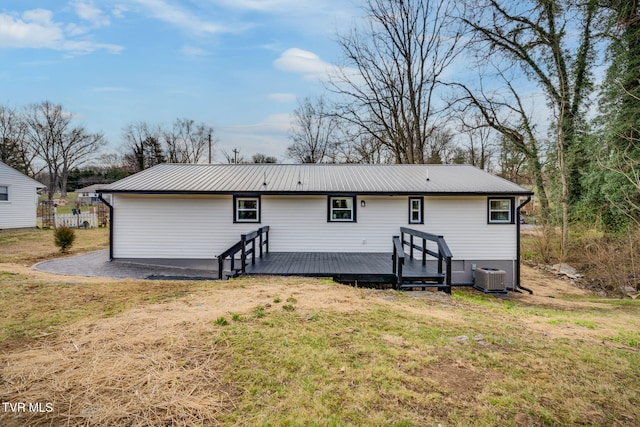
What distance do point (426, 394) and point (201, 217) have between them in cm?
992

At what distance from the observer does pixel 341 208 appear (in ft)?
36.0

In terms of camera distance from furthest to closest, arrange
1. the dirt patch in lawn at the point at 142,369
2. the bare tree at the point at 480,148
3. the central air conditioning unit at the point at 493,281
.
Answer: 1. the bare tree at the point at 480,148
2. the central air conditioning unit at the point at 493,281
3. the dirt patch in lawn at the point at 142,369

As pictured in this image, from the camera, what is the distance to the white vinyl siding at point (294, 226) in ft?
35.3

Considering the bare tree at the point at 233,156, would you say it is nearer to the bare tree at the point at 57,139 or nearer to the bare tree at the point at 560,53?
the bare tree at the point at 57,139

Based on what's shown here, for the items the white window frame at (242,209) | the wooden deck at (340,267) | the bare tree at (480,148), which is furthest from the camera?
the bare tree at (480,148)

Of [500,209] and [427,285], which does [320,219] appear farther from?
[500,209]

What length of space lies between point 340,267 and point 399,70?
19269 millimetres

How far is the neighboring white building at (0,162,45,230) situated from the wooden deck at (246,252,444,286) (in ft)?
60.0

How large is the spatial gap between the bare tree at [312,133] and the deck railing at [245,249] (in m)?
21.1

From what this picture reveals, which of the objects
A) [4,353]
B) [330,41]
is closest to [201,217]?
[4,353]

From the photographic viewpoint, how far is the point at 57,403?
2.24m

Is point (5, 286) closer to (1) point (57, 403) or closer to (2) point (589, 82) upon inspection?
(1) point (57, 403)

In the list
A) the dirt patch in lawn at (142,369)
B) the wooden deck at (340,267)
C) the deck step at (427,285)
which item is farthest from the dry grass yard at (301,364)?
the wooden deck at (340,267)

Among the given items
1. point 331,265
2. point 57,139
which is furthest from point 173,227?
point 57,139
